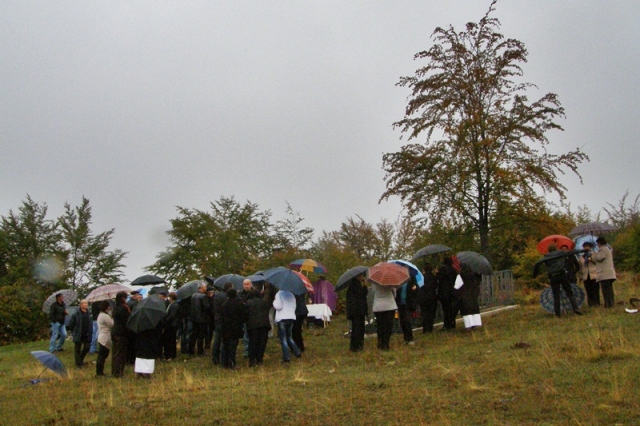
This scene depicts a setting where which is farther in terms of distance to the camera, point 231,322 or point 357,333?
point 357,333

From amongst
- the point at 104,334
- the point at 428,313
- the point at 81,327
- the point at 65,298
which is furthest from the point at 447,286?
the point at 65,298

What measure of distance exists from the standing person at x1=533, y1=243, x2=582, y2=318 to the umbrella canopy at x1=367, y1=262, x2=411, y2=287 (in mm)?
3359

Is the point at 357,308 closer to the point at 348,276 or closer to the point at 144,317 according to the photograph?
the point at 348,276

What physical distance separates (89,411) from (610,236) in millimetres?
31408

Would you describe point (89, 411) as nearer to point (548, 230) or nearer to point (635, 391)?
point (635, 391)

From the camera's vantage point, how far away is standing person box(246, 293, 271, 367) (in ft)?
48.8

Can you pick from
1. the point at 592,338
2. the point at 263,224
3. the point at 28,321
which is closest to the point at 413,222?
the point at 592,338

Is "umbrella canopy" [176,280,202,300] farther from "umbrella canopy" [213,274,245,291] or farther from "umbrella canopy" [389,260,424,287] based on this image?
"umbrella canopy" [389,260,424,287]

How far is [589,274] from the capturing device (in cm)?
1769

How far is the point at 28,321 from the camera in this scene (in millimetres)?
36812

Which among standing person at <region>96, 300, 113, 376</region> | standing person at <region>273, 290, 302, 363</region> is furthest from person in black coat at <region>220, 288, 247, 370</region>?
standing person at <region>96, 300, 113, 376</region>

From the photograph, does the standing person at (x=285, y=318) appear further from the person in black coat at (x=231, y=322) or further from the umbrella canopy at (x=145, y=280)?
the umbrella canopy at (x=145, y=280)

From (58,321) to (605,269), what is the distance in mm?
15388

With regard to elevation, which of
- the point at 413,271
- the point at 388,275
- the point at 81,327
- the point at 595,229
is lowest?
the point at 81,327
